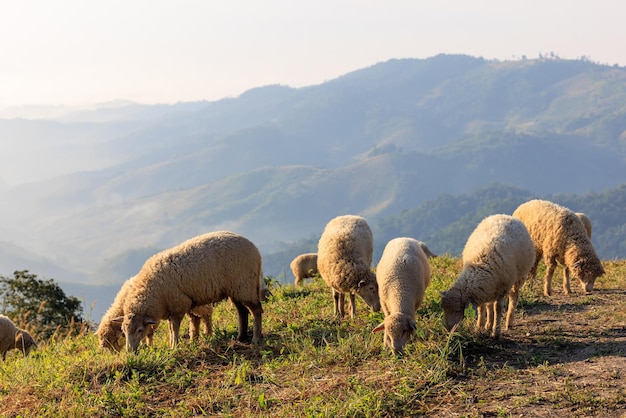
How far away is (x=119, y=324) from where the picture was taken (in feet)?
33.9

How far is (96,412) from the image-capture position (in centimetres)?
695

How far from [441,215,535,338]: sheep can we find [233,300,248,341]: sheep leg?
3.23 metres

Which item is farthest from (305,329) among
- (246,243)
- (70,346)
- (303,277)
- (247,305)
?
(303,277)

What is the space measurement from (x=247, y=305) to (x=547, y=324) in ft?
16.3

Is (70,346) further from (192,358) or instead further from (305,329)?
(305,329)

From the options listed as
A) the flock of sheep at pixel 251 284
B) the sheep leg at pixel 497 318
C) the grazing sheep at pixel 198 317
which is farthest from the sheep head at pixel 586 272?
the grazing sheep at pixel 198 317

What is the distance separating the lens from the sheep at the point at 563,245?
12633 mm

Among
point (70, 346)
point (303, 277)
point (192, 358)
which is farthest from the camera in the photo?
point (303, 277)

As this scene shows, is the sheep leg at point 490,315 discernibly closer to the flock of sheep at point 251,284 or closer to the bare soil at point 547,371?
the flock of sheep at point 251,284

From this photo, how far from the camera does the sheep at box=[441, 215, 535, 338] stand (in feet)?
30.2

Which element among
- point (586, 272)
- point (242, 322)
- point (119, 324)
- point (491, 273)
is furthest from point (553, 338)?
point (119, 324)

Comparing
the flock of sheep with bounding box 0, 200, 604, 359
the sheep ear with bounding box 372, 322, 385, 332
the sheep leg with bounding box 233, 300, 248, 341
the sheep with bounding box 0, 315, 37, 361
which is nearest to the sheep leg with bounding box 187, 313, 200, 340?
the flock of sheep with bounding box 0, 200, 604, 359

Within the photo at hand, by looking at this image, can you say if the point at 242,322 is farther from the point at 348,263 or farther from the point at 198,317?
the point at 348,263

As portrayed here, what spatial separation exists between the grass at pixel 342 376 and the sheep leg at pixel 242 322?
201 millimetres
